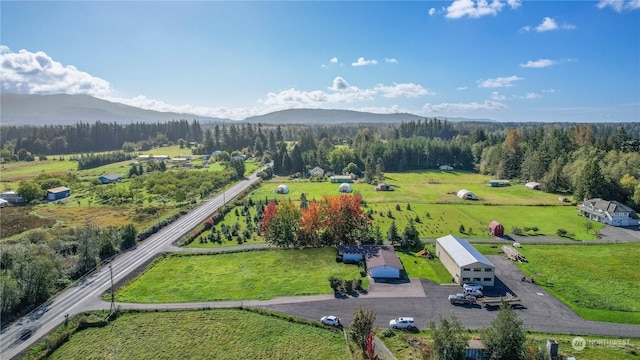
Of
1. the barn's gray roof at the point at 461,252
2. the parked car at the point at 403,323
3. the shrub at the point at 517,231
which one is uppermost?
the barn's gray roof at the point at 461,252

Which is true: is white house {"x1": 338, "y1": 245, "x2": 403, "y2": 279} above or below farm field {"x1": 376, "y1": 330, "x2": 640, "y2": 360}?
above

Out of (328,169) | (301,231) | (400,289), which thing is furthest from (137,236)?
(328,169)

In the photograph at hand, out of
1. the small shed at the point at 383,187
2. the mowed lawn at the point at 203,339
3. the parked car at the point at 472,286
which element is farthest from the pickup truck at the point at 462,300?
the small shed at the point at 383,187

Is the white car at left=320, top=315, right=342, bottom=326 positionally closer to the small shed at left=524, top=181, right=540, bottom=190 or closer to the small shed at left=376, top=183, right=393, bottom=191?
the small shed at left=376, top=183, right=393, bottom=191

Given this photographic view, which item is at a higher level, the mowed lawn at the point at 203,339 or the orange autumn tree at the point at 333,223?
the orange autumn tree at the point at 333,223

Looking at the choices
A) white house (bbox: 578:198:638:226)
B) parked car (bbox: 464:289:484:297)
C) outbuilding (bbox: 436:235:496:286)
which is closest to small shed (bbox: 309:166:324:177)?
white house (bbox: 578:198:638:226)

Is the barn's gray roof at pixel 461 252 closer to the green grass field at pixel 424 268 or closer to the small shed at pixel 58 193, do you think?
the green grass field at pixel 424 268

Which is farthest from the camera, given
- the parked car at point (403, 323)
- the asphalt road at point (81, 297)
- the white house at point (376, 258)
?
the white house at point (376, 258)

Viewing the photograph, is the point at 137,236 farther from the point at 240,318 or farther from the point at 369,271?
the point at 369,271
